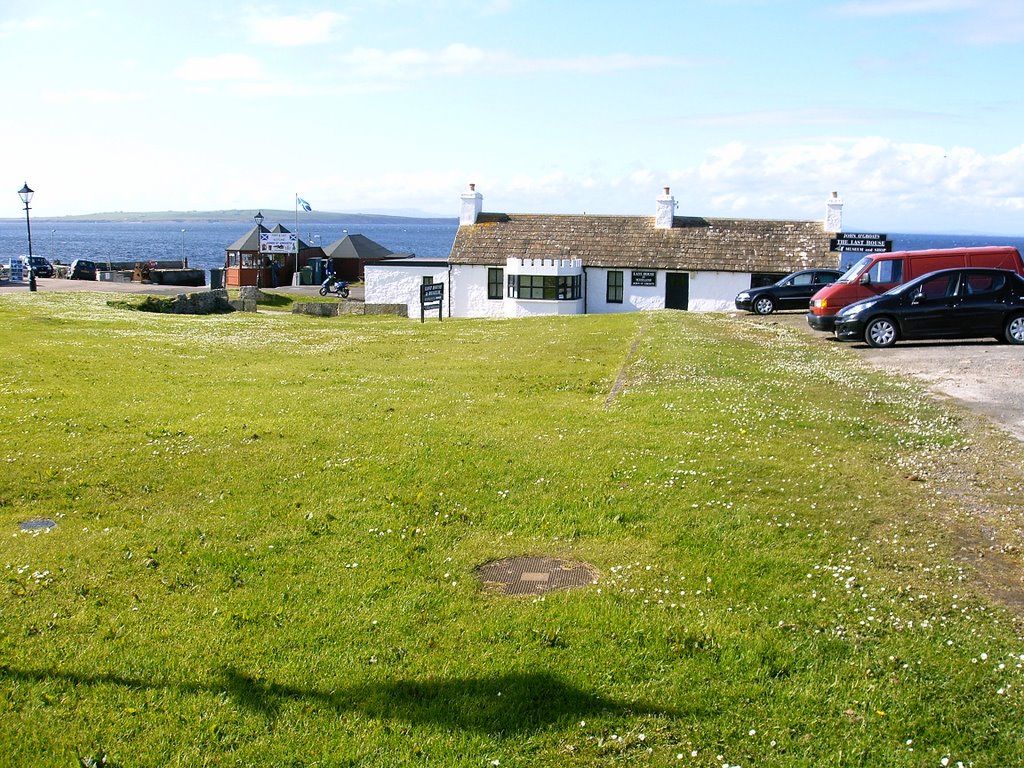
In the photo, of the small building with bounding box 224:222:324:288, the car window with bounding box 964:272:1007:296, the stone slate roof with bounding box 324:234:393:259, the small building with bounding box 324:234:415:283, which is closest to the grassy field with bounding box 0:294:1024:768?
the car window with bounding box 964:272:1007:296

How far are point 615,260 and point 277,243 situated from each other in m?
29.0

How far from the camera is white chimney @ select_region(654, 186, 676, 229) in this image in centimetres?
5162

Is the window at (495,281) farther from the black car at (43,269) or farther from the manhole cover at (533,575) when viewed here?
the manhole cover at (533,575)

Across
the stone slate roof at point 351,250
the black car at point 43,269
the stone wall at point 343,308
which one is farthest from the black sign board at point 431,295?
the black car at point 43,269

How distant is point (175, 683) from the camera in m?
6.79

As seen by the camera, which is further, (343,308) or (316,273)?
(316,273)

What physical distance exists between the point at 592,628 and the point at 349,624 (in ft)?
6.56

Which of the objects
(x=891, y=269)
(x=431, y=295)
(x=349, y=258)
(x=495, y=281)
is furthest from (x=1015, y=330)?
(x=349, y=258)

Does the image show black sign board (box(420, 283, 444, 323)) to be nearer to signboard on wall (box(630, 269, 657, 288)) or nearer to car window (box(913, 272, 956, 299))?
signboard on wall (box(630, 269, 657, 288))

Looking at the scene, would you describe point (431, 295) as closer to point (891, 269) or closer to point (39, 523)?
point (891, 269)

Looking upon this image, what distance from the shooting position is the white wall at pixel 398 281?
53.6 m

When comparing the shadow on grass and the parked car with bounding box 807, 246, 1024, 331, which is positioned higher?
the parked car with bounding box 807, 246, 1024, 331

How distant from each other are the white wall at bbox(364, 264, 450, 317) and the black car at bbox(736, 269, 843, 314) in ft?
65.3

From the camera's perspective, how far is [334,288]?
2495 inches
